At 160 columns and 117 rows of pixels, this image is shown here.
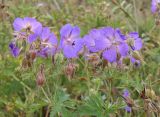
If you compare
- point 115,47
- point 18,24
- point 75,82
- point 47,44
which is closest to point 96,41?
point 115,47

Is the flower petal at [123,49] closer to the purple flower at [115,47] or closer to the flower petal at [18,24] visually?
the purple flower at [115,47]

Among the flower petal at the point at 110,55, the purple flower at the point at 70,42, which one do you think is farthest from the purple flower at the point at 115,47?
the purple flower at the point at 70,42

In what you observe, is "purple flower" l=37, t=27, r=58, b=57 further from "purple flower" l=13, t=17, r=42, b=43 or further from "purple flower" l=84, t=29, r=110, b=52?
"purple flower" l=84, t=29, r=110, b=52

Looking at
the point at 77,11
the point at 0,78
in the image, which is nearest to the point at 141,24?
the point at 77,11

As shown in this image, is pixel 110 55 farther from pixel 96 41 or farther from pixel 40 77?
pixel 40 77

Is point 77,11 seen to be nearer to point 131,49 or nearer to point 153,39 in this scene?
point 153,39
